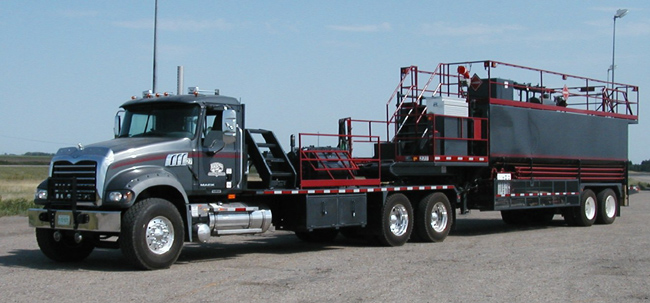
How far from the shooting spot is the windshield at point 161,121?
1354 cm

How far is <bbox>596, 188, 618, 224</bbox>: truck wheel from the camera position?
22.6 meters

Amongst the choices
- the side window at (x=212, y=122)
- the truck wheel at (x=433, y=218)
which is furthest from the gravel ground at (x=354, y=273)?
the side window at (x=212, y=122)

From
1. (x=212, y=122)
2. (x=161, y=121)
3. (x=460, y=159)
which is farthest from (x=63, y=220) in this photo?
(x=460, y=159)

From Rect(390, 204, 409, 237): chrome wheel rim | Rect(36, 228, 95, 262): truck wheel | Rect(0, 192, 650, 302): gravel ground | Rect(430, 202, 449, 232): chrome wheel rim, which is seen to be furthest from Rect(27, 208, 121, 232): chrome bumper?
Rect(430, 202, 449, 232): chrome wheel rim

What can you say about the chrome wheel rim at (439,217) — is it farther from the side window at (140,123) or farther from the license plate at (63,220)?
the license plate at (63,220)

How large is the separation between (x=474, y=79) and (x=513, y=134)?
1796mm

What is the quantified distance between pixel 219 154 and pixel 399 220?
4.96 meters

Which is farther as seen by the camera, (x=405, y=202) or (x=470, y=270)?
(x=405, y=202)

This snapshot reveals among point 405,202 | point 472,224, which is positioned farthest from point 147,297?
point 472,224

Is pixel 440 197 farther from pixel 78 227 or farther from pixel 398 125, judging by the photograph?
pixel 78 227

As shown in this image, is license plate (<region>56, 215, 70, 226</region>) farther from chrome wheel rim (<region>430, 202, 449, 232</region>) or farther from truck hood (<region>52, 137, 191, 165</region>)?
chrome wheel rim (<region>430, 202, 449, 232</region>)

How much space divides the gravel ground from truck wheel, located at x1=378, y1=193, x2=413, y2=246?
0.38 meters

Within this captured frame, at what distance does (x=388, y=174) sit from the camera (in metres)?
17.8

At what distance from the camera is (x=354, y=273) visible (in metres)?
11.9
